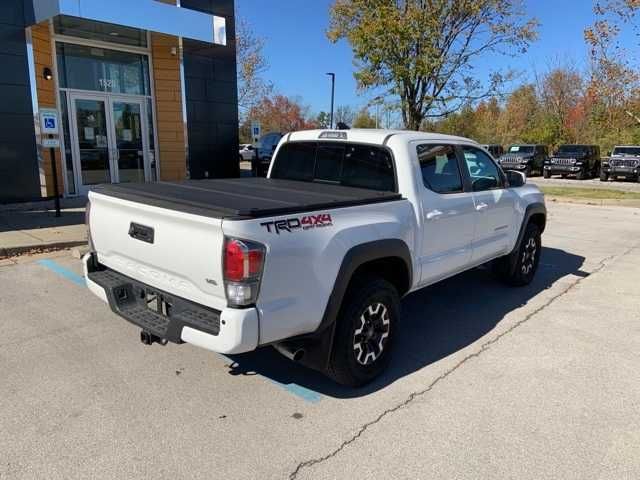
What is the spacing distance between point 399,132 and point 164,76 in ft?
33.8

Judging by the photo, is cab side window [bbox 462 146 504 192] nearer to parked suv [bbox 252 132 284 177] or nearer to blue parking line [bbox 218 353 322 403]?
blue parking line [bbox 218 353 322 403]

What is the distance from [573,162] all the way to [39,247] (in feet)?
88.2

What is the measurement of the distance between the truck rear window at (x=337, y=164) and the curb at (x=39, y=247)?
4111 millimetres

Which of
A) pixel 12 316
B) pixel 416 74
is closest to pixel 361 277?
pixel 12 316

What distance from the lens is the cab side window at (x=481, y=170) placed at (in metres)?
5.01

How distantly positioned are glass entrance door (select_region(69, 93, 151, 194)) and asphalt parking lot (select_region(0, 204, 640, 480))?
751cm

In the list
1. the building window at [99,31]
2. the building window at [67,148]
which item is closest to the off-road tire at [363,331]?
the building window at [99,31]

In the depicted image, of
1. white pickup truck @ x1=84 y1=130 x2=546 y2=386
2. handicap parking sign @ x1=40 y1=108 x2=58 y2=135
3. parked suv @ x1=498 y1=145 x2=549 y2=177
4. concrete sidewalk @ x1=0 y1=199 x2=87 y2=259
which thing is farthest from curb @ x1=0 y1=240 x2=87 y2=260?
parked suv @ x1=498 y1=145 x2=549 y2=177

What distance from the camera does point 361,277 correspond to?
141 inches

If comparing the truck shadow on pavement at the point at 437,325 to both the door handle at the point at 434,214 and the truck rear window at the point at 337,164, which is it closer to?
the door handle at the point at 434,214

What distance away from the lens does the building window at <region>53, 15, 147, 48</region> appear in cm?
1023

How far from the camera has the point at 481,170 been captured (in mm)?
5289

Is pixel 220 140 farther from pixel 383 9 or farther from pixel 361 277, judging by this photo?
pixel 361 277

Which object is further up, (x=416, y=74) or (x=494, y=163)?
(x=416, y=74)
